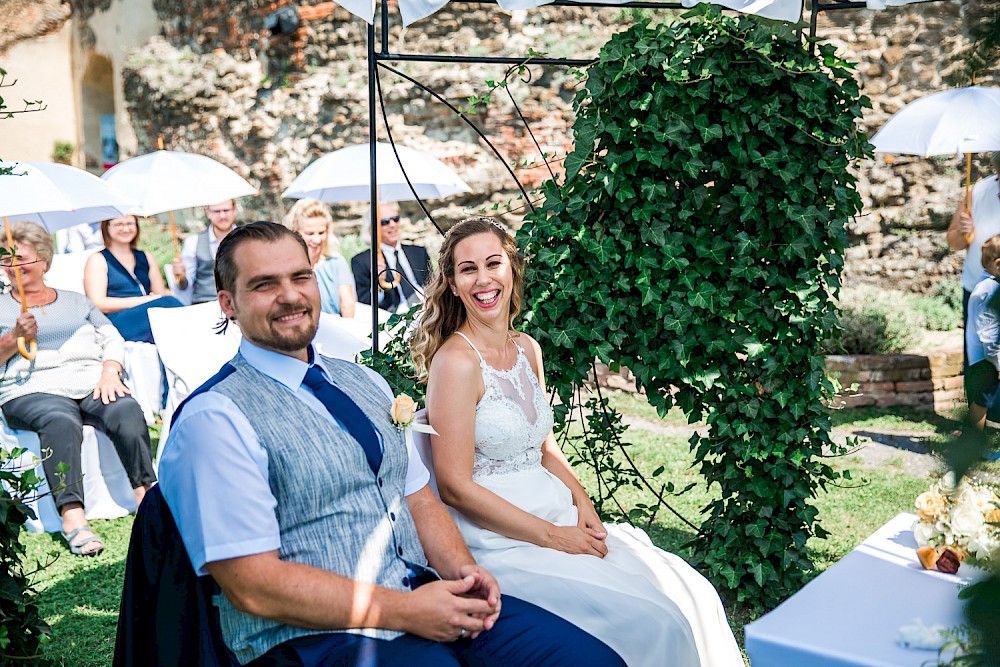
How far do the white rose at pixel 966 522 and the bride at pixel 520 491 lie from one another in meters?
0.77

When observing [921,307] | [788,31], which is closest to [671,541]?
[788,31]

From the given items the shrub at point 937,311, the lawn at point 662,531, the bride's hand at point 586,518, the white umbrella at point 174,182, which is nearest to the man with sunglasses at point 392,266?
the white umbrella at point 174,182

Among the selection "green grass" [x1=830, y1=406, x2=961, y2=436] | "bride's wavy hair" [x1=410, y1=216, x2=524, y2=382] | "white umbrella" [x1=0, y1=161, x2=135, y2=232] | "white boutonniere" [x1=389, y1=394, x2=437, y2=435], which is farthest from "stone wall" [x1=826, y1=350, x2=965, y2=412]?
"white boutonniere" [x1=389, y1=394, x2=437, y2=435]

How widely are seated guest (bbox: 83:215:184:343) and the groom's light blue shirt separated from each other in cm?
429

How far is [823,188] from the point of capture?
3.53m

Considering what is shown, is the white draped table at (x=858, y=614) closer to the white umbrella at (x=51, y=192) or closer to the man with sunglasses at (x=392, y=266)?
the white umbrella at (x=51, y=192)

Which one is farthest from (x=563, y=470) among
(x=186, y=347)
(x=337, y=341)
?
(x=186, y=347)

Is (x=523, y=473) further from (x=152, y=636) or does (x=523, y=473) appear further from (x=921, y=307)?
(x=921, y=307)

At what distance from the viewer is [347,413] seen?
7.33ft

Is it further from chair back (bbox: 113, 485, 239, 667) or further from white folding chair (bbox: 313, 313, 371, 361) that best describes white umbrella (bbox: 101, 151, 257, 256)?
chair back (bbox: 113, 485, 239, 667)

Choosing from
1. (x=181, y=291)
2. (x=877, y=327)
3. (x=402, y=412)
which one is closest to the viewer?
(x=402, y=412)

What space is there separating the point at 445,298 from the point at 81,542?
2.69m

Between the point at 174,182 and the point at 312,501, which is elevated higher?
the point at 174,182

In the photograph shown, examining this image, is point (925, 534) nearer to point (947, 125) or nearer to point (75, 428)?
point (75, 428)
